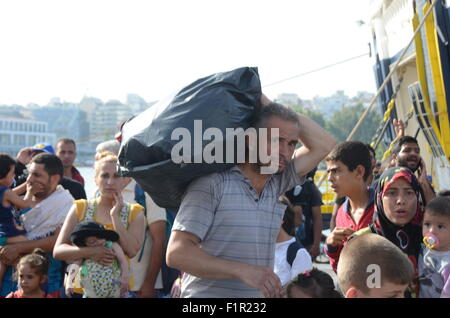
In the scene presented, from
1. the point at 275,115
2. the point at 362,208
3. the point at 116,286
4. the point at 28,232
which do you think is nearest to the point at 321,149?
the point at 275,115

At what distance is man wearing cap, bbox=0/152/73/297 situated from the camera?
165 inches

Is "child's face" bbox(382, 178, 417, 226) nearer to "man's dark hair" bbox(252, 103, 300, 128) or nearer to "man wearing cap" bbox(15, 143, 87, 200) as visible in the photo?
"man's dark hair" bbox(252, 103, 300, 128)

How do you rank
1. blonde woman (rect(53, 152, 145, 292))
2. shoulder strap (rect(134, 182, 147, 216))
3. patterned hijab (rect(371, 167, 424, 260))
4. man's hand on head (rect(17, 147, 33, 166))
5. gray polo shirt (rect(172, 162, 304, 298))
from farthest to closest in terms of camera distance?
man's hand on head (rect(17, 147, 33, 166))
shoulder strap (rect(134, 182, 147, 216))
blonde woman (rect(53, 152, 145, 292))
patterned hijab (rect(371, 167, 424, 260))
gray polo shirt (rect(172, 162, 304, 298))

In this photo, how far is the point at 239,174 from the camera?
238cm

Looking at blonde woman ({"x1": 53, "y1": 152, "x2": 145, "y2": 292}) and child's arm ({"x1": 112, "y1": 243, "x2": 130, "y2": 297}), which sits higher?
blonde woman ({"x1": 53, "y1": 152, "x2": 145, "y2": 292})

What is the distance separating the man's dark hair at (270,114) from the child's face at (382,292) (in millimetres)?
726

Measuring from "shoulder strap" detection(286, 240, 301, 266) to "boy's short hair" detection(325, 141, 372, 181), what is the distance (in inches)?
23.3

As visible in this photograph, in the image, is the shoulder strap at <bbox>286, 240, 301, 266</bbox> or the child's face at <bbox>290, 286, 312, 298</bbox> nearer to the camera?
the child's face at <bbox>290, 286, 312, 298</bbox>

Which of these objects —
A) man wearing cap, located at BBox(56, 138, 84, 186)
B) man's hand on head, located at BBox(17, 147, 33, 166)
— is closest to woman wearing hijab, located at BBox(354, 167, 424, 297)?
man wearing cap, located at BBox(56, 138, 84, 186)

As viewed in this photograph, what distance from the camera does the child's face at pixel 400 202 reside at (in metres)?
3.17

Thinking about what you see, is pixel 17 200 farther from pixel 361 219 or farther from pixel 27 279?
pixel 361 219

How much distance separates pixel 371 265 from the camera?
216 centimetres

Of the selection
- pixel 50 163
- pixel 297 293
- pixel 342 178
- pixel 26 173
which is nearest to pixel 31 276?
pixel 50 163
